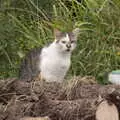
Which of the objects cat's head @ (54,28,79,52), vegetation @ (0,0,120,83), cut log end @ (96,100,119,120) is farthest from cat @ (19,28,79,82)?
cut log end @ (96,100,119,120)

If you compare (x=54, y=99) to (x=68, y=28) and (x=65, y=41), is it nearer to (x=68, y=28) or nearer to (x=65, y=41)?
(x=65, y=41)

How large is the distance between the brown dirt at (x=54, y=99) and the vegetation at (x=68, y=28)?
1.85 m

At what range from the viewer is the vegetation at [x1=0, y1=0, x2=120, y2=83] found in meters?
8.16

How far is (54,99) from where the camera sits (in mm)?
5586

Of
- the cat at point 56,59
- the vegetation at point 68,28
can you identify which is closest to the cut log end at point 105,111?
the cat at point 56,59

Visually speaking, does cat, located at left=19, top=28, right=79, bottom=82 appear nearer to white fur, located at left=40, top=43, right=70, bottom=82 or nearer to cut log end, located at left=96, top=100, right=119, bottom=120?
white fur, located at left=40, top=43, right=70, bottom=82

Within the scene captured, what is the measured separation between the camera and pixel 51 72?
7.15 meters

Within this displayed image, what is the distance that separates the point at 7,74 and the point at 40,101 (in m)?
3.08

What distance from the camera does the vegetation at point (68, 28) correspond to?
26.8 ft

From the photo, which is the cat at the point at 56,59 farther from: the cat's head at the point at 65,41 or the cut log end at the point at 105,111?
the cut log end at the point at 105,111

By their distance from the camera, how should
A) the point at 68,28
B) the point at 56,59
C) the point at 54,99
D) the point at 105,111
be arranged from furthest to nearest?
1. the point at 68,28
2. the point at 56,59
3. the point at 54,99
4. the point at 105,111

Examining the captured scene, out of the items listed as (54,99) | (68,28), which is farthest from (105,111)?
(68,28)

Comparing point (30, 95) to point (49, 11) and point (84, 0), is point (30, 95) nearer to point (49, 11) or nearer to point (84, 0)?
point (84, 0)

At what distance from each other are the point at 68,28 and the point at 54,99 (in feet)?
9.95
